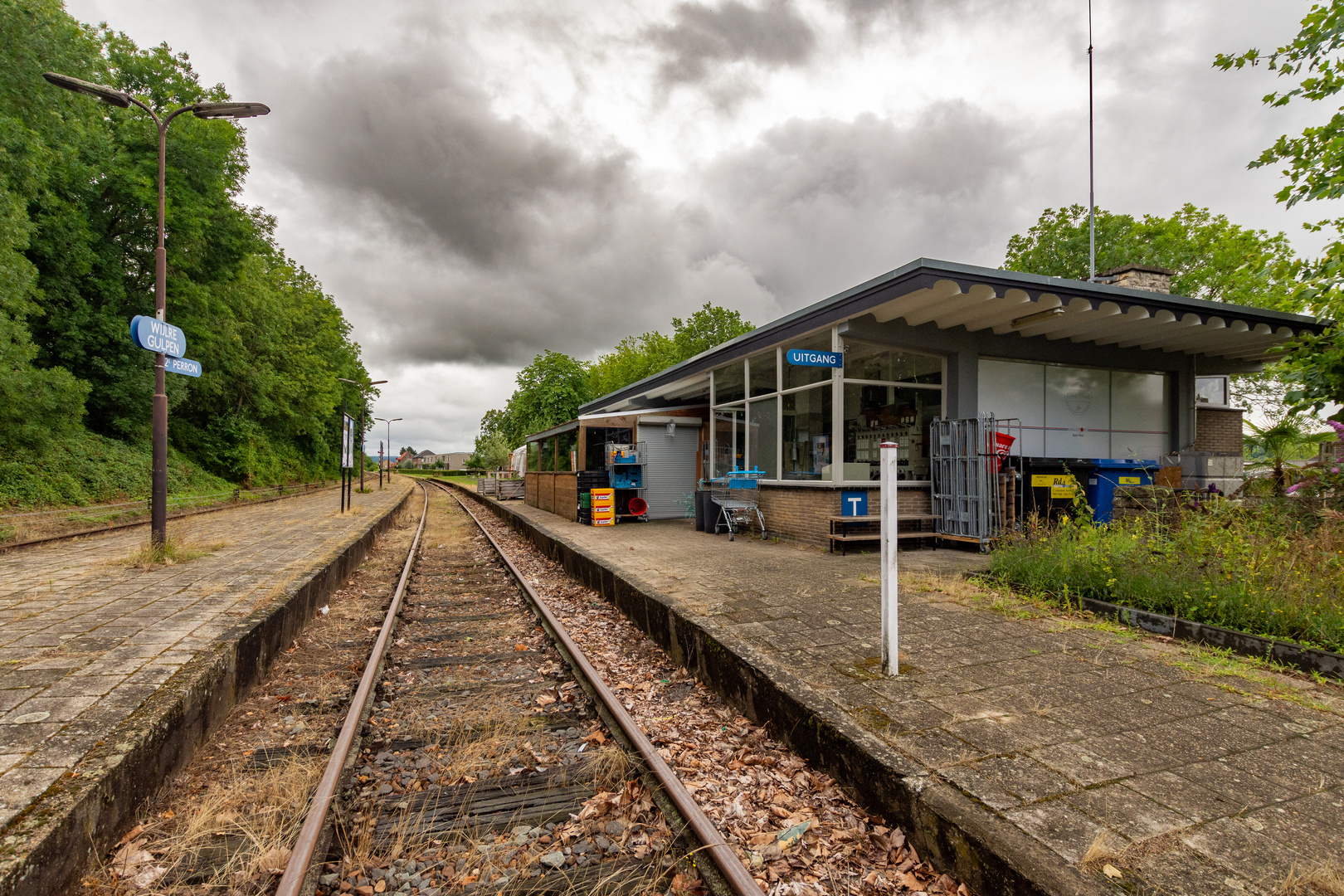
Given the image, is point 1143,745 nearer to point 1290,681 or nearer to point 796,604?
point 1290,681

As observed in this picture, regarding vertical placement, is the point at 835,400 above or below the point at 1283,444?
above

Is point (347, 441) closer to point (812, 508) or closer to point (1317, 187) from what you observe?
point (812, 508)

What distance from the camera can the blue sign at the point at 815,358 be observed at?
8883 mm

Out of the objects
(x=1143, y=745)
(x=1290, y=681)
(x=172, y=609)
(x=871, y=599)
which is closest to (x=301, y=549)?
(x=172, y=609)

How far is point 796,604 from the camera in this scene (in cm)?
539

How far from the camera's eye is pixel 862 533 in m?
9.03

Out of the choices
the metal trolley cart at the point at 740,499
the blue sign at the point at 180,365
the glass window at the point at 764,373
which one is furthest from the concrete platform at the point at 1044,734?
the blue sign at the point at 180,365

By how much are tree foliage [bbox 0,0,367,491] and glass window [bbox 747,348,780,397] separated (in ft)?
53.3

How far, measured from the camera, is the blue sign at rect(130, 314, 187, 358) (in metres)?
6.80

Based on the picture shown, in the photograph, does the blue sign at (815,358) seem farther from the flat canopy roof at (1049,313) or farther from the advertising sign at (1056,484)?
the advertising sign at (1056,484)

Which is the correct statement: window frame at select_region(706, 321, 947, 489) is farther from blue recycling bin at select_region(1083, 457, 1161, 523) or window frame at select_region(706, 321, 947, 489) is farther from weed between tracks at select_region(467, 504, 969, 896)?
weed between tracks at select_region(467, 504, 969, 896)

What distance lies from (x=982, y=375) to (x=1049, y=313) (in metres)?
1.53

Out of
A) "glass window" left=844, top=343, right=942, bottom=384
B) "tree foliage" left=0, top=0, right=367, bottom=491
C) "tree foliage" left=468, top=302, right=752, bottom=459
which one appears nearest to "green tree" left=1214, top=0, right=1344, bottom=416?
"glass window" left=844, top=343, right=942, bottom=384

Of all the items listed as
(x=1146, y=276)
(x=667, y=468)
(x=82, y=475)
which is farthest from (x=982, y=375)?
(x=82, y=475)
